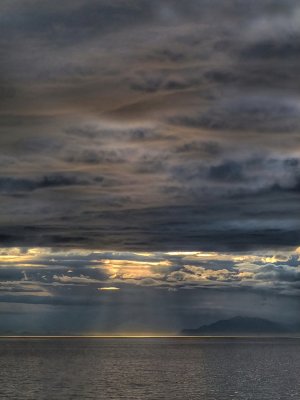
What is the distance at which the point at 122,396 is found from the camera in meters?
138

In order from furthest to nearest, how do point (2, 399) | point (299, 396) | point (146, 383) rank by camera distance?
point (146, 383), point (299, 396), point (2, 399)

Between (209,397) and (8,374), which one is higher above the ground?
(8,374)

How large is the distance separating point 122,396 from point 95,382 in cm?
3528

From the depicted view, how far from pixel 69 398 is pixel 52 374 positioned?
6879cm

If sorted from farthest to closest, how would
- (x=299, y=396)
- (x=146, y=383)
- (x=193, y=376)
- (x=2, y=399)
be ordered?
(x=193, y=376) → (x=146, y=383) → (x=299, y=396) → (x=2, y=399)

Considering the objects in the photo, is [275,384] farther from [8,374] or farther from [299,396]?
[8,374]

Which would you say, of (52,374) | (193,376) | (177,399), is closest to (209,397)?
(177,399)

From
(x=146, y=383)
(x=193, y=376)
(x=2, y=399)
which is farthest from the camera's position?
(x=193, y=376)

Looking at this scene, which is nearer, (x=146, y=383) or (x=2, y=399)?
(x=2, y=399)

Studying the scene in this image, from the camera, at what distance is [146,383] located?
168750mm

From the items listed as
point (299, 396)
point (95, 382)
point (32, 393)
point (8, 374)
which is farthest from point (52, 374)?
point (299, 396)

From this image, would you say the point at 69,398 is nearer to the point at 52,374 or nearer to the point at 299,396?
the point at 299,396

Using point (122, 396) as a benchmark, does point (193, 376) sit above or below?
above

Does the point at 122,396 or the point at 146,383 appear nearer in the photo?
the point at 122,396
